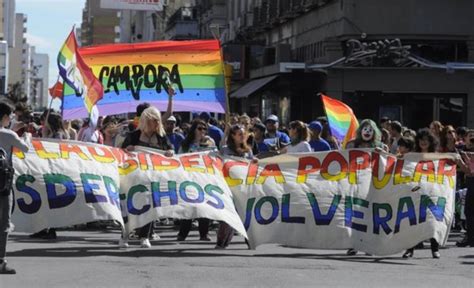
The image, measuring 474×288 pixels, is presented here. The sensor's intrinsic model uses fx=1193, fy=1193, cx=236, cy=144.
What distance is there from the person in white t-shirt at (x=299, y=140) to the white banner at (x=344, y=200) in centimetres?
181

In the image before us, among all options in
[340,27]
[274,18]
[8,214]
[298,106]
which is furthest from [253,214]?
[274,18]

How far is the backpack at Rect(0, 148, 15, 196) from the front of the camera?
1116cm

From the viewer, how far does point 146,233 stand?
1417 centimetres

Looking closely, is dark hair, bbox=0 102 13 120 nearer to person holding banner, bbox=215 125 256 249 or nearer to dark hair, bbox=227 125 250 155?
person holding banner, bbox=215 125 256 249

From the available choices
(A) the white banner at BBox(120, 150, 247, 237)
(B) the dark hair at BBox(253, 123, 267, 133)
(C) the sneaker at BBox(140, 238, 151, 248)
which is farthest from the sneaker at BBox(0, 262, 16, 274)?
(B) the dark hair at BBox(253, 123, 267, 133)

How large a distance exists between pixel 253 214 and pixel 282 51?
29.9 metres

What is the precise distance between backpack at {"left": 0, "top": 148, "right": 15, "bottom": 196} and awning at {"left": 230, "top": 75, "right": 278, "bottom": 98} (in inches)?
1171

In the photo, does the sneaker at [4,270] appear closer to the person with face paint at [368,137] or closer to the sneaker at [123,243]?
the sneaker at [123,243]

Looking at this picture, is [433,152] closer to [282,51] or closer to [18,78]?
[282,51]

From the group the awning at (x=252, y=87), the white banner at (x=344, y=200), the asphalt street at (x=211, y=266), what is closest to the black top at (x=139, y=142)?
the white banner at (x=344, y=200)

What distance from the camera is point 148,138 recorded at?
1423 centimetres

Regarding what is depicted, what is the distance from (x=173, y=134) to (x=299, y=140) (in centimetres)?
298

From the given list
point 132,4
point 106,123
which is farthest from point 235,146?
point 132,4

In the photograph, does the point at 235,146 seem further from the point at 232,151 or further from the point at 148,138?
the point at 148,138
